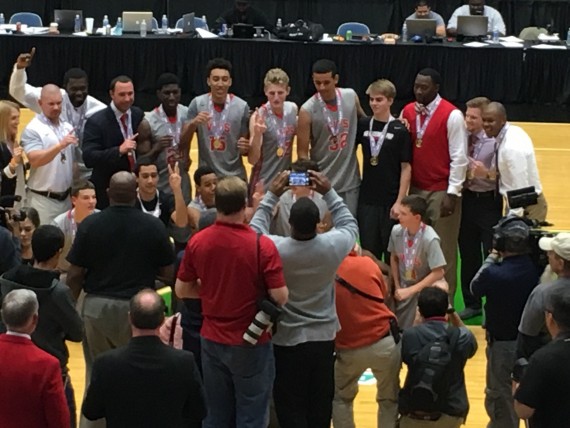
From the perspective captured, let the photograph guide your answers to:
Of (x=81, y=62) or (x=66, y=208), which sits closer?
(x=66, y=208)

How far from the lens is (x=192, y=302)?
224 inches

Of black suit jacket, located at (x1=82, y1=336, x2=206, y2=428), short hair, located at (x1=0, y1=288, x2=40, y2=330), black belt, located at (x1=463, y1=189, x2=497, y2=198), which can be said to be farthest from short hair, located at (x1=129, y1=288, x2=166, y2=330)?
black belt, located at (x1=463, y1=189, x2=497, y2=198)

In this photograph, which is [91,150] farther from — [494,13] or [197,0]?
[197,0]

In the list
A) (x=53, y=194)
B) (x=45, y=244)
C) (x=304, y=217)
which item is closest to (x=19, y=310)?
(x=45, y=244)

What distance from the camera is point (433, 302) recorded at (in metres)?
5.53

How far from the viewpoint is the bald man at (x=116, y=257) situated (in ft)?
18.7

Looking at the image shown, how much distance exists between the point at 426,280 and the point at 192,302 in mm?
2181

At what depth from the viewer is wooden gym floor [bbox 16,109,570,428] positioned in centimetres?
693

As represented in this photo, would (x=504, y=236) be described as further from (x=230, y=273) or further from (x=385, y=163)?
(x=385, y=163)

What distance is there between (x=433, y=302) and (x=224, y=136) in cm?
328

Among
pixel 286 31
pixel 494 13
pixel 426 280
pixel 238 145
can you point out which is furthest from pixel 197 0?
pixel 426 280

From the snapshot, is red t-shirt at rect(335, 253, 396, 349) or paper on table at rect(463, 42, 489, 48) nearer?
red t-shirt at rect(335, 253, 396, 349)

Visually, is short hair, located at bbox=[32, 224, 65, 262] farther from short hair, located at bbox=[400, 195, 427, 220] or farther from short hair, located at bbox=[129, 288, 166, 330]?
short hair, located at bbox=[400, 195, 427, 220]

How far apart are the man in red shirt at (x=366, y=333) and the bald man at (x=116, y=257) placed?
101cm
